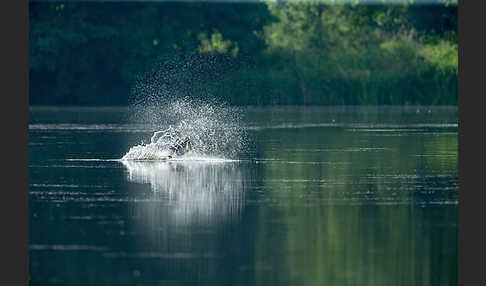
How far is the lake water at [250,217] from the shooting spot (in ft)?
35.6

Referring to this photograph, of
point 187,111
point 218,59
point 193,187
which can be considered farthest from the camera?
point 218,59

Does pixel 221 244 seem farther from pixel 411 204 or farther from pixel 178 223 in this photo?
pixel 411 204

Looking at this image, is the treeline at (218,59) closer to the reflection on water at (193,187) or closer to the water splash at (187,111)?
the water splash at (187,111)

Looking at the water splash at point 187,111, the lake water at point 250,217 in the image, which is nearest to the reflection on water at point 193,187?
the lake water at point 250,217

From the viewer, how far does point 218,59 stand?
6225 cm

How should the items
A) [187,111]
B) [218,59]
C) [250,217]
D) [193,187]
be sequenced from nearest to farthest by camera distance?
[250,217], [193,187], [187,111], [218,59]

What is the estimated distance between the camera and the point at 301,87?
60.3m

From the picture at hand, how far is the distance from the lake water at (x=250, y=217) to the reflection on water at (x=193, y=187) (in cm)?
3

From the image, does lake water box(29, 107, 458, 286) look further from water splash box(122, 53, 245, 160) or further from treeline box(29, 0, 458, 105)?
treeline box(29, 0, 458, 105)

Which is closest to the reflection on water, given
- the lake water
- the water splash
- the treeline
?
the lake water

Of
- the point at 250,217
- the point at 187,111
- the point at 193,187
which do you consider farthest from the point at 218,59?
the point at 250,217

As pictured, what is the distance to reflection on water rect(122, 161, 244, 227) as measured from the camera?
14484 millimetres

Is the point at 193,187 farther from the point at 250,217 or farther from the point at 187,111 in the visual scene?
the point at 187,111

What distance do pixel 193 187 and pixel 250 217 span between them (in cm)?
360
